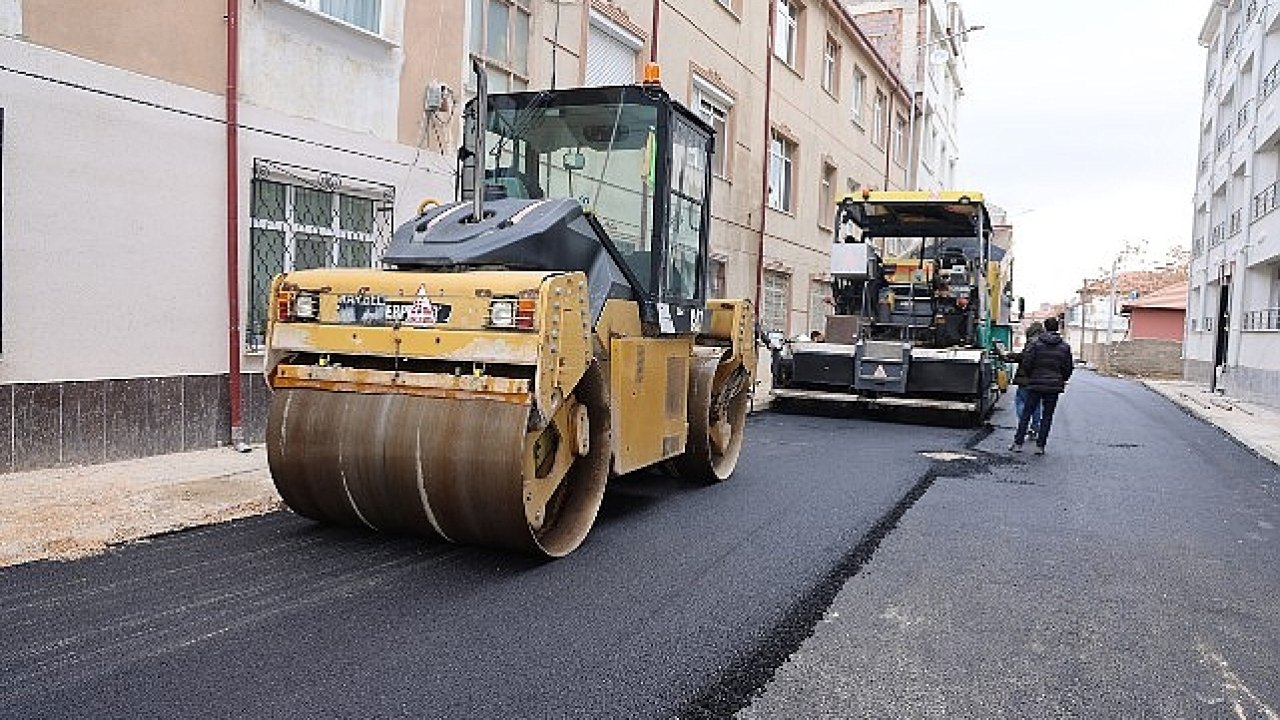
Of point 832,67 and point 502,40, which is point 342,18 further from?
point 832,67

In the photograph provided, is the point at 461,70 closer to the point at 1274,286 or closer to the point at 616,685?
the point at 616,685

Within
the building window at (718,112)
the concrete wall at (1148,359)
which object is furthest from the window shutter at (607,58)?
the concrete wall at (1148,359)

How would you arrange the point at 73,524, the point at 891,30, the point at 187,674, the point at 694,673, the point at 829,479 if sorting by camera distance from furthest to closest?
the point at 891,30 < the point at 829,479 < the point at 73,524 < the point at 694,673 < the point at 187,674

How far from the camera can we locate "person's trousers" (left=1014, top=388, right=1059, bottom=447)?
9.84m

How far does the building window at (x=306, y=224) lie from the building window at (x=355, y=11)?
4.70 feet

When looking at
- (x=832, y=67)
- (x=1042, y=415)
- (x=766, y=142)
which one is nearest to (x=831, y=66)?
(x=832, y=67)

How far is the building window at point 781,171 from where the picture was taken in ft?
63.7

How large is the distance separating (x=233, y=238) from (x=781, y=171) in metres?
13.9

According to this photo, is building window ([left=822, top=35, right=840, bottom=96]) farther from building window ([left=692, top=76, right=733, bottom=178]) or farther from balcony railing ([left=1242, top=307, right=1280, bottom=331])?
balcony railing ([left=1242, top=307, right=1280, bottom=331])

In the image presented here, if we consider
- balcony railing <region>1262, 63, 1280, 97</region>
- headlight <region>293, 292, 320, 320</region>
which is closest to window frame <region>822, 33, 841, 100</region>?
balcony railing <region>1262, 63, 1280, 97</region>

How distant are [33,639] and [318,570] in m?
1.20

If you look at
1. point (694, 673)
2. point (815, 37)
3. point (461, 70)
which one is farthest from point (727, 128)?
point (694, 673)

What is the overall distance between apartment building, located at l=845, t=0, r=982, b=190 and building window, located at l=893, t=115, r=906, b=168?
0.51 meters

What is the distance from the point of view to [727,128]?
670 inches
